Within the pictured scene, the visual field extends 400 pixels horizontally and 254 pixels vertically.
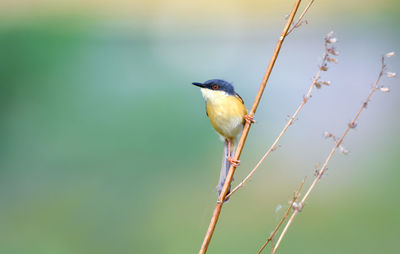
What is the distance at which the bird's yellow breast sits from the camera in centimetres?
194

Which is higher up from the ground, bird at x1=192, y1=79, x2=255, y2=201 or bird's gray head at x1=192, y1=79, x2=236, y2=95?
bird's gray head at x1=192, y1=79, x2=236, y2=95

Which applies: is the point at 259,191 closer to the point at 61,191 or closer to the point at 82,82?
the point at 61,191

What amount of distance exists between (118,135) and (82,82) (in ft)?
2.61

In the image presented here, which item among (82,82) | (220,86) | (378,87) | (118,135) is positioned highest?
(378,87)

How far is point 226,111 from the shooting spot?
1.96 meters

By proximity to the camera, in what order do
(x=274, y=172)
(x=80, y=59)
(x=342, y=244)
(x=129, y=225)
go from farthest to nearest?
(x=80, y=59), (x=274, y=172), (x=129, y=225), (x=342, y=244)

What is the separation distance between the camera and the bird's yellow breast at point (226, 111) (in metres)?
1.94

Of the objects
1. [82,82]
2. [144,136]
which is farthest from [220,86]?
[82,82]

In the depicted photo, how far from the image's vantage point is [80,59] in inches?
223

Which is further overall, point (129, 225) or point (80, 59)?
point (80, 59)

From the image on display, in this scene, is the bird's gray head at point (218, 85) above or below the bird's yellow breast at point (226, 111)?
above

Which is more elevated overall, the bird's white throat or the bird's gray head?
the bird's gray head

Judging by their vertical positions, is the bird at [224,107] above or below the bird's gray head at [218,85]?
below

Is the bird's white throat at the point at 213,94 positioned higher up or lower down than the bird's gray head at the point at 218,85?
lower down
